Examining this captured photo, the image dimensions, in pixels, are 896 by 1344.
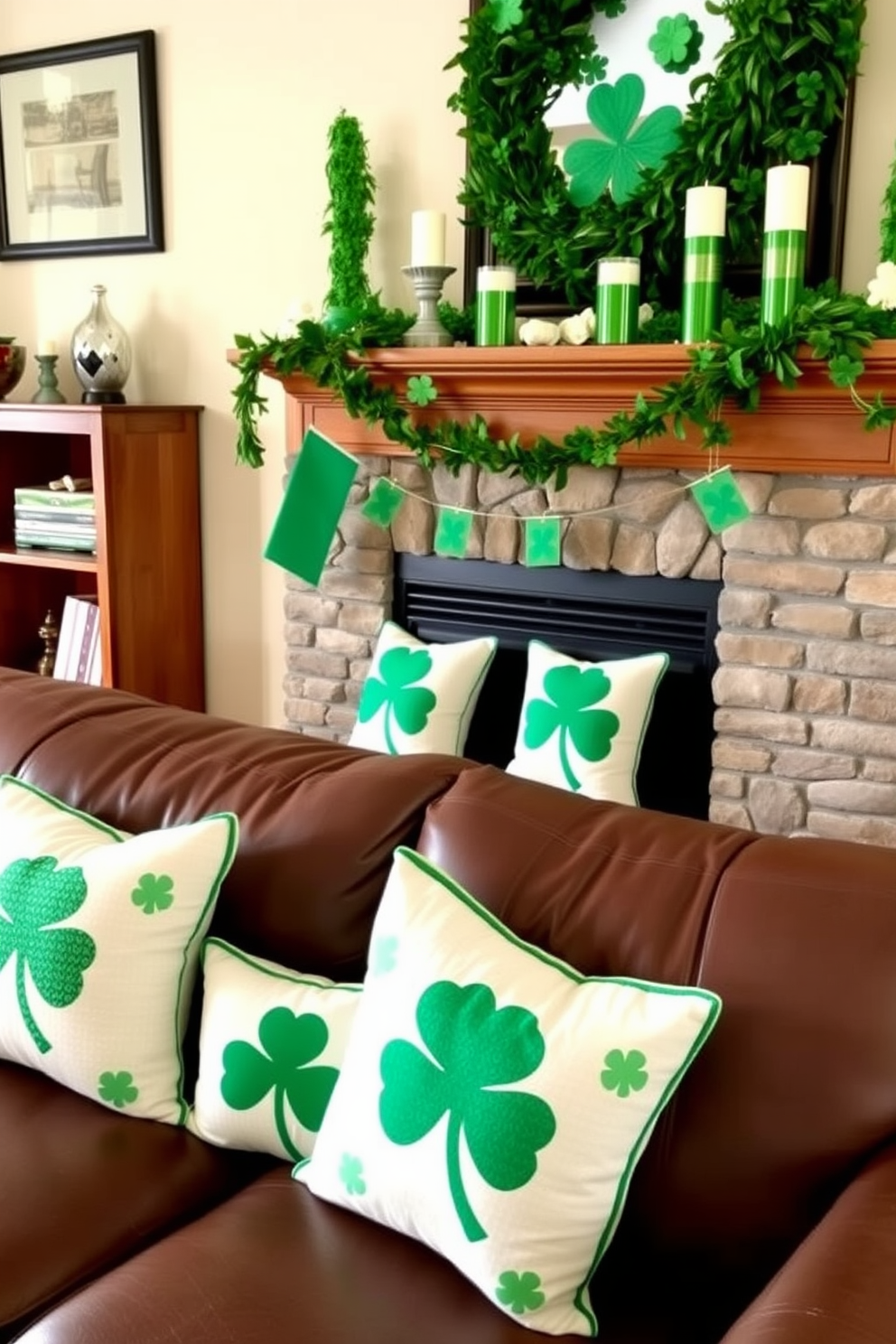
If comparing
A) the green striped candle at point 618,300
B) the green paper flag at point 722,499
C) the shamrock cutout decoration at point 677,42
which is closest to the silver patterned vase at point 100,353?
the green striped candle at point 618,300

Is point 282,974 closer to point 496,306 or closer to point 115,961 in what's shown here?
point 115,961

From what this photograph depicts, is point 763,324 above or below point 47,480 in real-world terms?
above

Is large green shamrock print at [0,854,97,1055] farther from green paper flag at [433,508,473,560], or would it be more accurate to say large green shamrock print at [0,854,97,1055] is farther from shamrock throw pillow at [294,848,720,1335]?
green paper flag at [433,508,473,560]

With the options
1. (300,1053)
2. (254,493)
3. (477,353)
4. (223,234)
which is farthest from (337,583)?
(300,1053)

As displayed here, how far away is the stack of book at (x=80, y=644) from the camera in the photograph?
3541 mm

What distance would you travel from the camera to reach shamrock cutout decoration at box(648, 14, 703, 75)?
2.56m

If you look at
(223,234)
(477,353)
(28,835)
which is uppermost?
(223,234)

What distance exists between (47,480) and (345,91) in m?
1.49

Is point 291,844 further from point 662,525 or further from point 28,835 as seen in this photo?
point 662,525

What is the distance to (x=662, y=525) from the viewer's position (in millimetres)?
2680

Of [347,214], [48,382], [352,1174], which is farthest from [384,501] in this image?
[352,1174]

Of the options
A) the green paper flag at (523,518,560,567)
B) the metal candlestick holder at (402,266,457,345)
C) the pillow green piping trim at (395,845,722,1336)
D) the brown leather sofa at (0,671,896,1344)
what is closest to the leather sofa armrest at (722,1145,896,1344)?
the brown leather sofa at (0,671,896,1344)

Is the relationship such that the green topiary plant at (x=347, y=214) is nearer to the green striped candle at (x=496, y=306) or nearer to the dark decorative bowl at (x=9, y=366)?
the green striped candle at (x=496, y=306)

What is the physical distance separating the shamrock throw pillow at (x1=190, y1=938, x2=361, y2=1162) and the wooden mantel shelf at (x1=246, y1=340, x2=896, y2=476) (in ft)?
4.81
